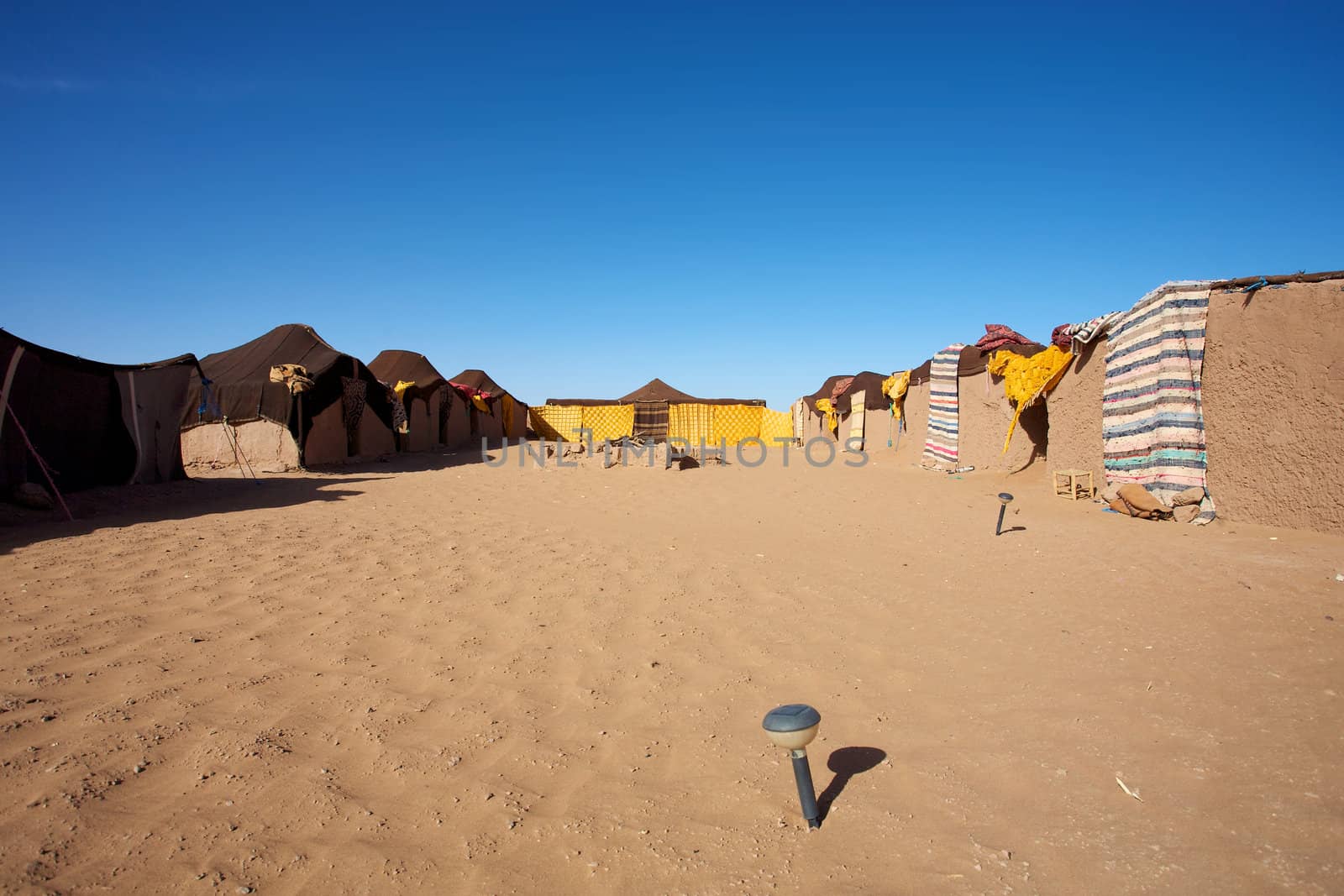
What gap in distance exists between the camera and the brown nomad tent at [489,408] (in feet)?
84.5

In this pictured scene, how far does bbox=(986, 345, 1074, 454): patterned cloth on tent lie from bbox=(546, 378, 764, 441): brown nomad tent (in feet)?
29.5

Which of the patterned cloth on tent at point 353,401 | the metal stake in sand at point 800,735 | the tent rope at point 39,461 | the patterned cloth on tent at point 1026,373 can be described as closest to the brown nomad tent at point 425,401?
the patterned cloth on tent at point 353,401

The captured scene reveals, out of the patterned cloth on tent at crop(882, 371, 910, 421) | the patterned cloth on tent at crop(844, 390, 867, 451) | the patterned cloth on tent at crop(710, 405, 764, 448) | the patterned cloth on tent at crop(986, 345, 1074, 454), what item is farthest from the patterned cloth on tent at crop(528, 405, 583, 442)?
the patterned cloth on tent at crop(986, 345, 1074, 454)

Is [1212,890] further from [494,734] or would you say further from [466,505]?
[466,505]

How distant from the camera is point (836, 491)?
391 inches

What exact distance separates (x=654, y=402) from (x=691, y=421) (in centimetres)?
358

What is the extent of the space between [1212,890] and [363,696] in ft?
10.3

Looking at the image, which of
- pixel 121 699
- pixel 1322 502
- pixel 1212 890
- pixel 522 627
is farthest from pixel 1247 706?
pixel 121 699

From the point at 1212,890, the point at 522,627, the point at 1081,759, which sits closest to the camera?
the point at 1212,890

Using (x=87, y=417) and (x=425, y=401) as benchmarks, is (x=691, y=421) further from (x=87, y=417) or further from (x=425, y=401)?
(x=87, y=417)

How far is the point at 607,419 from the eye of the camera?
30.4 m

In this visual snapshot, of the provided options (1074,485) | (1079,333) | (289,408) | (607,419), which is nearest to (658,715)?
(1074,485)

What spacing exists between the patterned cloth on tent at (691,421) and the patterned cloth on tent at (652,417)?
7.88 feet

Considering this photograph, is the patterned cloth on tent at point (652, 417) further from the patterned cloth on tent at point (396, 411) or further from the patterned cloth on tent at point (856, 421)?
the patterned cloth on tent at point (396, 411)
